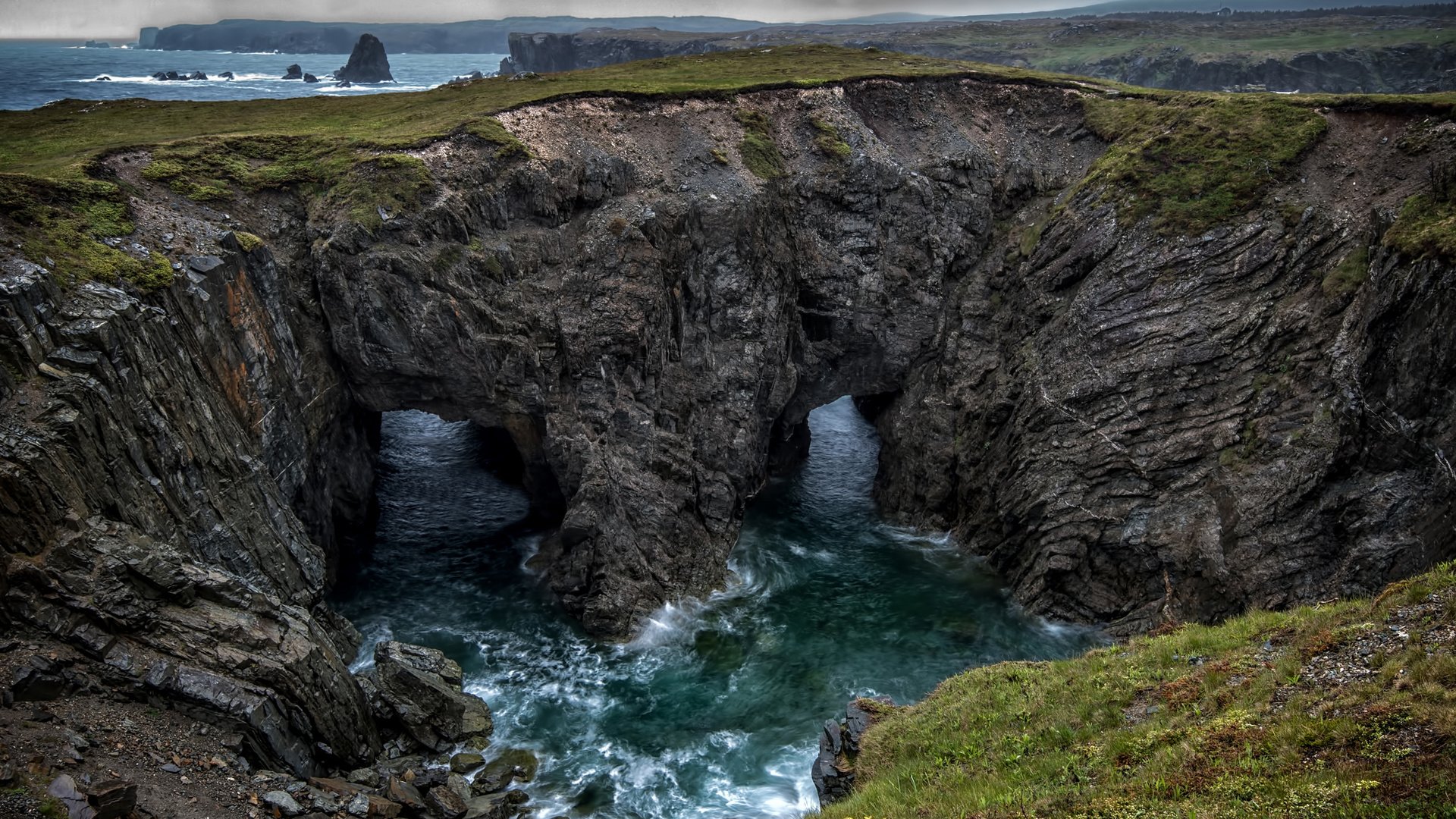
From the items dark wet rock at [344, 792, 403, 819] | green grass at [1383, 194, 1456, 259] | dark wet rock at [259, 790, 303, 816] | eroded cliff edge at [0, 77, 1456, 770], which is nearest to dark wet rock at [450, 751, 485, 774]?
eroded cliff edge at [0, 77, 1456, 770]

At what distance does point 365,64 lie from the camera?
177500mm

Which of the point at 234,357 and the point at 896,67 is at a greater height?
the point at 896,67

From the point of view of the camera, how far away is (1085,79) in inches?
2454

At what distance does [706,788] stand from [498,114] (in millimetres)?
39984

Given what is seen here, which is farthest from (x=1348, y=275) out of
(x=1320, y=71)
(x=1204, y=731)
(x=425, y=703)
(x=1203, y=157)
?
(x=1320, y=71)

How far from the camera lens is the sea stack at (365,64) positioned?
175875 millimetres

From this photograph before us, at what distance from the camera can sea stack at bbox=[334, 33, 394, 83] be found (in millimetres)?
175875

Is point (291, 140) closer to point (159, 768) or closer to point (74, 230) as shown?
point (74, 230)

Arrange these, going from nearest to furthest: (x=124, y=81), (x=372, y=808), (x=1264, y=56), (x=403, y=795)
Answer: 1. (x=372, y=808)
2. (x=403, y=795)
3. (x=124, y=81)
4. (x=1264, y=56)

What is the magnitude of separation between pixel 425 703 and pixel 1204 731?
27.2m

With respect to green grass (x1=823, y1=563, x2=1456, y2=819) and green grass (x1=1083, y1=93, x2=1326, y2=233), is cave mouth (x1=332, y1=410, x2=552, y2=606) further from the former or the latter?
green grass (x1=1083, y1=93, x2=1326, y2=233)

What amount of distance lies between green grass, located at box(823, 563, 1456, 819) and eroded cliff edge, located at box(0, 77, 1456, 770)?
600 inches

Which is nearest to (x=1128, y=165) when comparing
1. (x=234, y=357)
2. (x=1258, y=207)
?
(x=1258, y=207)

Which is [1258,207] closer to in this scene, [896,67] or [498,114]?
[896,67]
